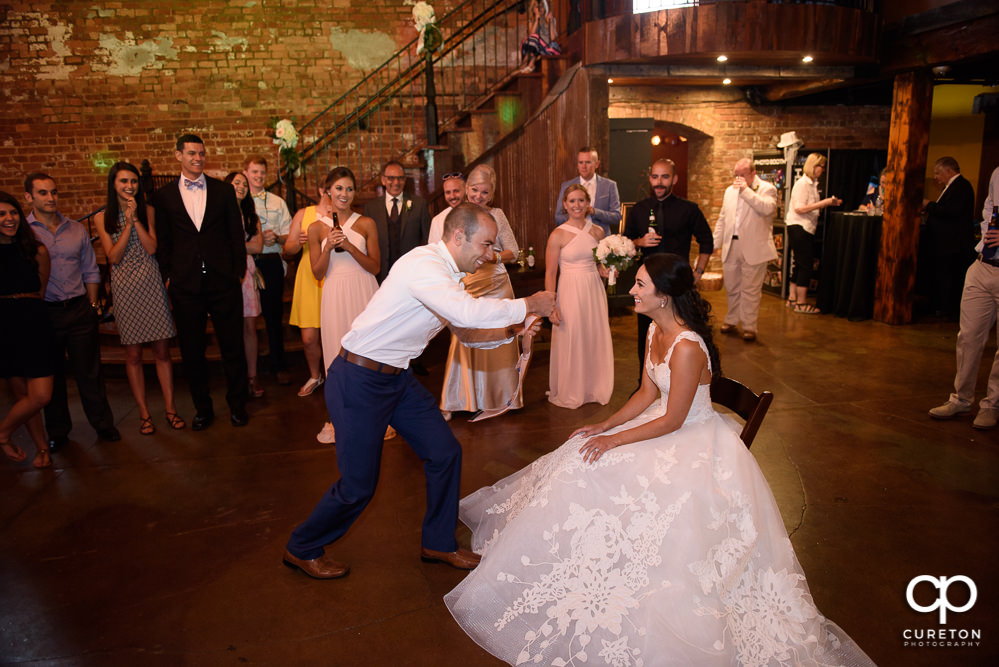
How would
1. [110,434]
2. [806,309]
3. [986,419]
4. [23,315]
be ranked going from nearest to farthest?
[23,315] → [986,419] → [110,434] → [806,309]

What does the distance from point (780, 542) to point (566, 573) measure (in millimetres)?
803

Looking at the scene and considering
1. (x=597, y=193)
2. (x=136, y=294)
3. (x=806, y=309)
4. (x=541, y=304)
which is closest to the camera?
(x=541, y=304)

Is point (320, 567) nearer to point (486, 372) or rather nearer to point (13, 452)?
point (486, 372)

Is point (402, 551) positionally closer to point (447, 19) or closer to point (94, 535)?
point (94, 535)

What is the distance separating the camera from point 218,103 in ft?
32.6

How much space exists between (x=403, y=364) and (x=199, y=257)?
252 cm

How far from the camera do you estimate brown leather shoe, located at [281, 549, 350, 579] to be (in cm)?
298

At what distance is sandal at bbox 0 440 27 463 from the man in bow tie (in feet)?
6.45

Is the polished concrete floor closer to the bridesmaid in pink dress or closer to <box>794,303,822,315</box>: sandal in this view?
the bridesmaid in pink dress

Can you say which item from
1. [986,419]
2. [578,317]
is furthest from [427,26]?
[986,419]

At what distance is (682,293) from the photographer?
2809 millimetres

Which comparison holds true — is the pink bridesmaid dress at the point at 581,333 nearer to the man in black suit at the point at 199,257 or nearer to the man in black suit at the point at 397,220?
the man in black suit at the point at 397,220

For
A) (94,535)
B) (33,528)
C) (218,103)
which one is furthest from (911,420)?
(218,103)

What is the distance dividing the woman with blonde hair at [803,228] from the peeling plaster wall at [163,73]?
595 centimetres
